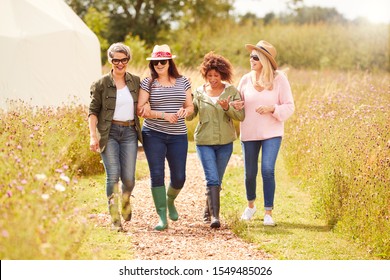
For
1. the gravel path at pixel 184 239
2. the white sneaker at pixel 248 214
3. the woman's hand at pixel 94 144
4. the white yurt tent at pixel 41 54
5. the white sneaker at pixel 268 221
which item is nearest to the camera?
the gravel path at pixel 184 239

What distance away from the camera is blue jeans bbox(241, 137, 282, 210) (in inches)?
277

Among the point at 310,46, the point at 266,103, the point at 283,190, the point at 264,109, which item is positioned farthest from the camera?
the point at 310,46

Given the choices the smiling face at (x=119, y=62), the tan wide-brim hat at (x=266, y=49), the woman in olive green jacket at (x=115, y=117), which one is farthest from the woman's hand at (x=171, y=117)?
the tan wide-brim hat at (x=266, y=49)

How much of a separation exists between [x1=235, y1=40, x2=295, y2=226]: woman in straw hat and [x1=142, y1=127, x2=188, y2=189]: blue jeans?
75 centimetres

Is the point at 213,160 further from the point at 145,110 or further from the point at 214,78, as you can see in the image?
the point at 145,110

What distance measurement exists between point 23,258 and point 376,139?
4.46 m

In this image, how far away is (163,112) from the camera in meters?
6.54

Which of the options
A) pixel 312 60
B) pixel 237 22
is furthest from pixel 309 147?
pixel 237 22

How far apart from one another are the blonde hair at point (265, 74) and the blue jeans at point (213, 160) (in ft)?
2.26

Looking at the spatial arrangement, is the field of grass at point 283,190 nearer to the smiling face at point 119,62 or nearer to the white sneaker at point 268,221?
the white sneaker at point 268,221

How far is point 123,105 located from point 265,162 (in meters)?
A: 1.57

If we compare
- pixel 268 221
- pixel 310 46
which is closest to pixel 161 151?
pixel 268 221

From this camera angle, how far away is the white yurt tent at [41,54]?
1248 cm

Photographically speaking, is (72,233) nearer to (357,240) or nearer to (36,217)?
(36,217)
